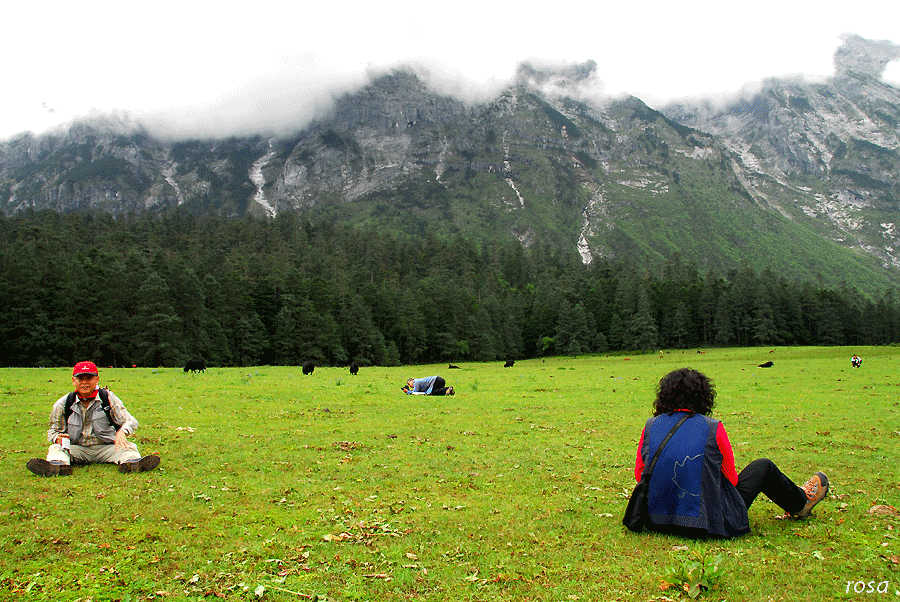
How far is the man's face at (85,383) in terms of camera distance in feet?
34.7

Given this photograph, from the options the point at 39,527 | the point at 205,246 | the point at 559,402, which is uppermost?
the point at 205,246

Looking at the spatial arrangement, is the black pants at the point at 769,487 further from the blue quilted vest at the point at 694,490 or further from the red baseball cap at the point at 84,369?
the red baseball cap at the point at 84,369

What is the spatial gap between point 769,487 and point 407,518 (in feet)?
18.1

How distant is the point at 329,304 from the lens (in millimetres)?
94688

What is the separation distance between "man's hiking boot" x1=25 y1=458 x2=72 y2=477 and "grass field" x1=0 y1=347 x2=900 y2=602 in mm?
219

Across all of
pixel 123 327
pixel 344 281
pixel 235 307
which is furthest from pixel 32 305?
pixel 344 281

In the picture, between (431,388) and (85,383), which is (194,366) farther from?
(85,383)

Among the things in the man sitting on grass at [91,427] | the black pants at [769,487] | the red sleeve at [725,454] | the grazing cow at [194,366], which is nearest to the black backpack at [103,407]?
the man sitting on grass at [91,427]

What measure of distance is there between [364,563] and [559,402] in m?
18.4

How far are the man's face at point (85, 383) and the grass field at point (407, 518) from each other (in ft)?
5.09

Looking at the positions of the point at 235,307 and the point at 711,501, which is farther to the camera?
the point at 235,307

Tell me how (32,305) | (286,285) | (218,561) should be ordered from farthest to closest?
(286,285), (32,305), (218,561)

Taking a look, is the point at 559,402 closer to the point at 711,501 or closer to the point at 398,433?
the point at 398,433

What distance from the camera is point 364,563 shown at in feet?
21.6
